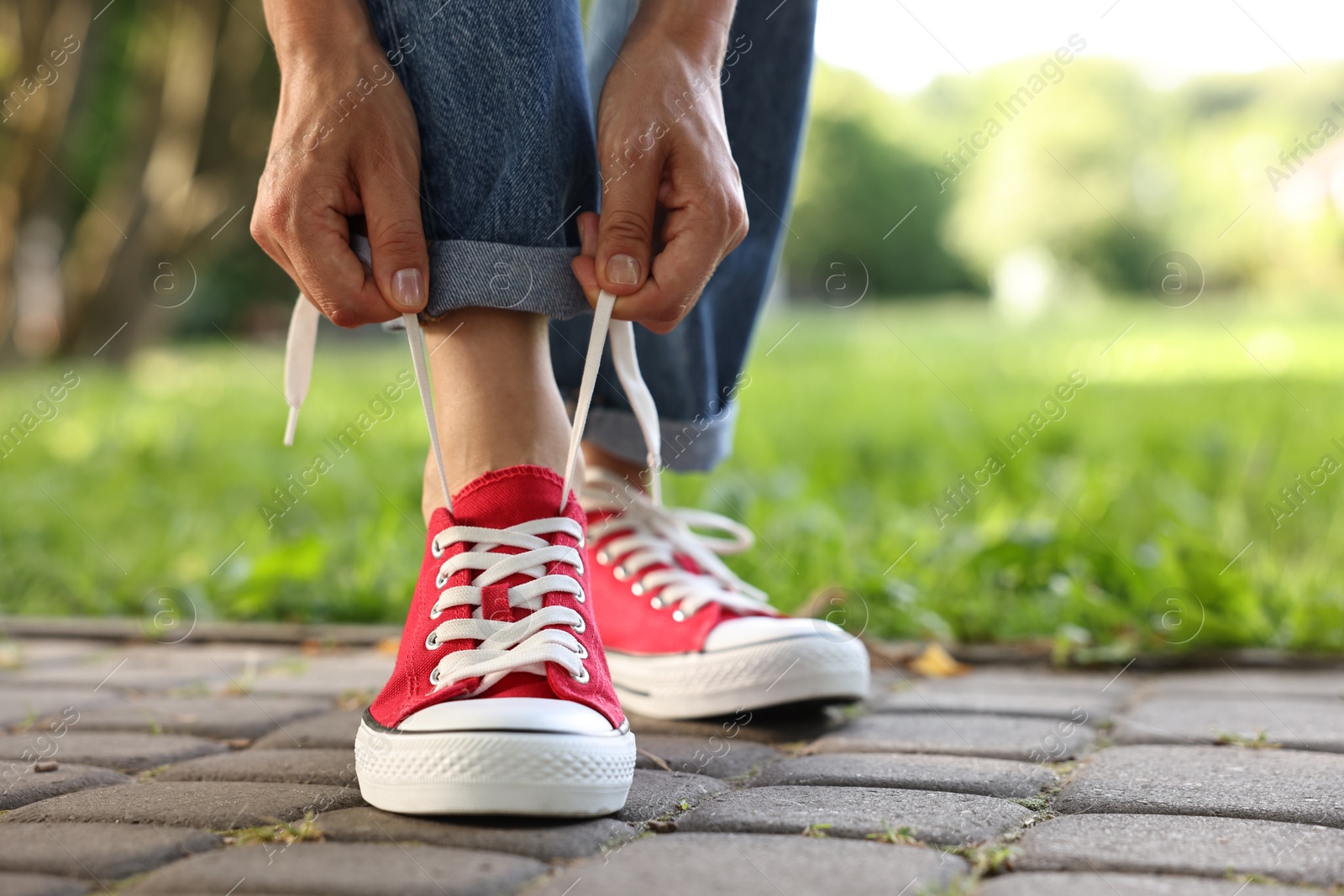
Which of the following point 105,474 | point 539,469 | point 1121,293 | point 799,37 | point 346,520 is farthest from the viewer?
point 1121,293

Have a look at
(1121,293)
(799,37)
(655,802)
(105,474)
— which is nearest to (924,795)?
(655,802)

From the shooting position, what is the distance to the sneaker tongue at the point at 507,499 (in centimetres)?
121

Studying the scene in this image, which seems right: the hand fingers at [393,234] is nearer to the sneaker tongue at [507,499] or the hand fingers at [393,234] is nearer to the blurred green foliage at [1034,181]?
the sneaker tongue at [507,499]

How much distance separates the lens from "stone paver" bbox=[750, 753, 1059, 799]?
1.18 m

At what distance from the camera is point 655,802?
114cm

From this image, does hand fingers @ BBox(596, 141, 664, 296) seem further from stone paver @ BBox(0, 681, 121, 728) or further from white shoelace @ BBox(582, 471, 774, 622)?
stone paver @ BBox(0, 681, 121, 728)

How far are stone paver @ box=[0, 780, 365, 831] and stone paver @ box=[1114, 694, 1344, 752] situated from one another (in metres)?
0.95

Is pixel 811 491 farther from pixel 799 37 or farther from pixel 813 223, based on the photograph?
pixel 813 223

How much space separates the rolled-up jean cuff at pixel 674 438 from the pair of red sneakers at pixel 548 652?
0.57 ft

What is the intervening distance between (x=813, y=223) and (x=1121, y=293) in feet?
32.3

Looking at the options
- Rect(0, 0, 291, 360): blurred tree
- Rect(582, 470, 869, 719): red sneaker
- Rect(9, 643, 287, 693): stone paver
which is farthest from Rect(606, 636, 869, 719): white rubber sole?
Rect(0, 0, 291, 360): blurred tree

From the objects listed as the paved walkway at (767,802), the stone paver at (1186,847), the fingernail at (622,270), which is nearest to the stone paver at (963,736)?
the paved walkway at (767,802)

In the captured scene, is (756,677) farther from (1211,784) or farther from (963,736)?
(1211,784)

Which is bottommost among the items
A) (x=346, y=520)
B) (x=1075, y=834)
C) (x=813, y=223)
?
(x=813, y=223)
